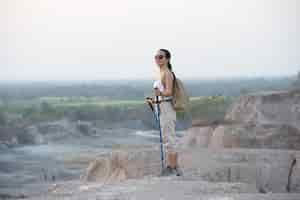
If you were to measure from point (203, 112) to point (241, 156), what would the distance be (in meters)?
9.07

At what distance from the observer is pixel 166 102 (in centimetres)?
654

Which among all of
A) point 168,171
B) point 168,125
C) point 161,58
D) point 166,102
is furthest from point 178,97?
point 168,171

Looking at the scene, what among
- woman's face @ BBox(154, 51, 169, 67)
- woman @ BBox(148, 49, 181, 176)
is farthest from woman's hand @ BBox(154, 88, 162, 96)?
woman's face @ BBox(154, 51, 169, 67)

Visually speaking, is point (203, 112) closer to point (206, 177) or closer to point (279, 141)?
point (279, 141)

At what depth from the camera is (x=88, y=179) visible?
32.8 feet

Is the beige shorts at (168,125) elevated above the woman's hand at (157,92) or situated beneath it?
situated beneath

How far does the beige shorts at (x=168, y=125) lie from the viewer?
6.48 m

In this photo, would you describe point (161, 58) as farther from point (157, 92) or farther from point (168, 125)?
point (168, 125)

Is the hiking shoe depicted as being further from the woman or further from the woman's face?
the woman's face

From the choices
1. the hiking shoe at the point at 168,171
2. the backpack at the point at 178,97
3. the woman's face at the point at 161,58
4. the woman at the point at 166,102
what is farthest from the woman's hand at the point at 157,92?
the hiking shoe at the point at 168,171

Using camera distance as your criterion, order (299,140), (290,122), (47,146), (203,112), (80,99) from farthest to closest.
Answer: (80,99), (203,112), (47,146), (290,122), (299,140)

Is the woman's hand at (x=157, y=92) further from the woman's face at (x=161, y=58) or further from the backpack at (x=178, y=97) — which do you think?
the woman's face at (x=161, y=58)

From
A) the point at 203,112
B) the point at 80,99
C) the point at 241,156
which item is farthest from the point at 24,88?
the point at 241,156

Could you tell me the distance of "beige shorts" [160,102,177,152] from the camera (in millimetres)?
6480
